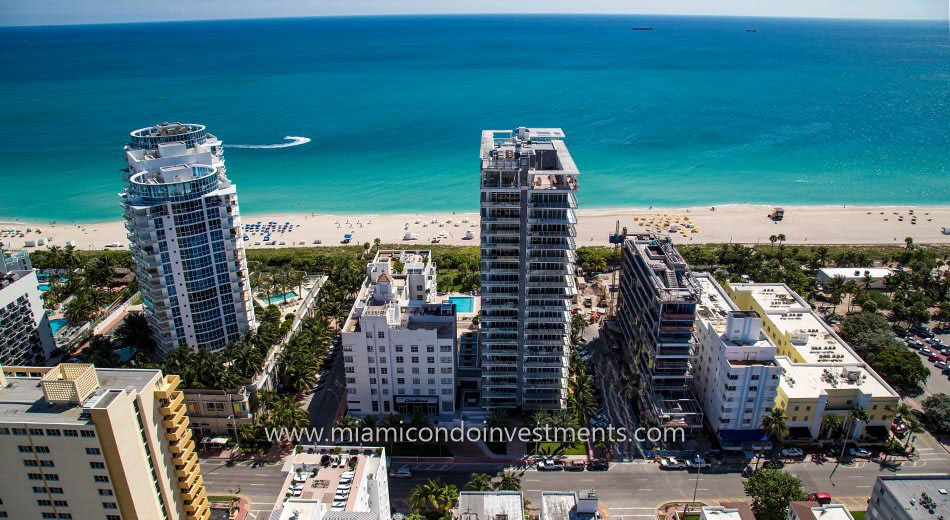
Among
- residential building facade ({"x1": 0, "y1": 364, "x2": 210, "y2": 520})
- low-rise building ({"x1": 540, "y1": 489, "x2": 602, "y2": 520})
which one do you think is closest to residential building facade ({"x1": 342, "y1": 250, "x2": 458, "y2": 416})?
low-rise building ({"x1": 540, "y1": 489, "x2": 602, "y2": 520})

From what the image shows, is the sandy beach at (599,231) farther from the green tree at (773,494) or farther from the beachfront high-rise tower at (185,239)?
the green tree at (773,494)

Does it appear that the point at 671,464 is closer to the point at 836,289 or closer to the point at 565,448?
the point at 565,448

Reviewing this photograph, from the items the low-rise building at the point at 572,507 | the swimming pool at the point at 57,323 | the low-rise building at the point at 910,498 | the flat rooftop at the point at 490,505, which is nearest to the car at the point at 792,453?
the low-rise building at the point at 910,498

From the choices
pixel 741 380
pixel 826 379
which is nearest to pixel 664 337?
pixel 741 380

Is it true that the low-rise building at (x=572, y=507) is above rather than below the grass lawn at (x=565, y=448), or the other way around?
above

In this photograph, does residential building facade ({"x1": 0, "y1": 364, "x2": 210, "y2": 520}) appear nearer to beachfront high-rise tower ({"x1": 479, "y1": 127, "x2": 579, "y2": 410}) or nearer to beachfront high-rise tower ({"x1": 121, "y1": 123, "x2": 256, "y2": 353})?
beachfront high-rise tower ({"x1": 121, "y1": 123, "x2": 256, "y2": 353})

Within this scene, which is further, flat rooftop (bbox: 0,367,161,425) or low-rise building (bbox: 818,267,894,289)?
low-rise building (bbox: 818,267,894,289)

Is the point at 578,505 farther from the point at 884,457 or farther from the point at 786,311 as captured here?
the point at 786,311
